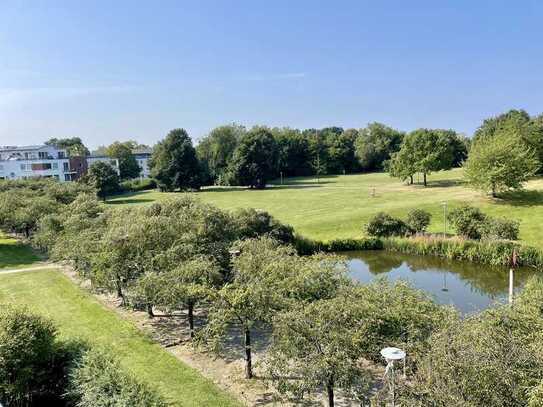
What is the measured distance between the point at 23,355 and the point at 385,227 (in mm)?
27913

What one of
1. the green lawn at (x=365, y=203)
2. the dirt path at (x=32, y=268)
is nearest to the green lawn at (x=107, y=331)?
the dirt path at (x=32, y=268)

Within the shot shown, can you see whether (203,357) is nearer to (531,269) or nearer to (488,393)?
(488,393)

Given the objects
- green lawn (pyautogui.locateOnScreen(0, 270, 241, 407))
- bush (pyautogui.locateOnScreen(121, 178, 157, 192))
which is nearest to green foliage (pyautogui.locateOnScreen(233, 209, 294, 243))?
green lawn (pyautogui.locateOnScreen(0, 270, 241, 407))

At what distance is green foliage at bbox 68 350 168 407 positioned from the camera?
28.6 feet

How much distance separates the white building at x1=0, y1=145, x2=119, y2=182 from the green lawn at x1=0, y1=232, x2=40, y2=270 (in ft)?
154

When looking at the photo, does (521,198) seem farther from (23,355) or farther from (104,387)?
(23,355)

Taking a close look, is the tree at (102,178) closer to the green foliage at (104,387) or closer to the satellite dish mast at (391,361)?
the green foliage at (104,387)

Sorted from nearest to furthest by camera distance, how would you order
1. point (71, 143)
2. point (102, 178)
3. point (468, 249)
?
point (468, 249), point (102, 178), point (71, 143)

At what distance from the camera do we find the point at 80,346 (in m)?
11.1

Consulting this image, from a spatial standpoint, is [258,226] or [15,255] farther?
[15,255]

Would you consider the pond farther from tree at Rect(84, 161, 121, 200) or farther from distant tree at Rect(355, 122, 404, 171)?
distant tree at Rect(355, 122, 404, 171)

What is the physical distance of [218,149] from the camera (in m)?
85.5

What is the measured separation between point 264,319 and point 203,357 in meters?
3.78

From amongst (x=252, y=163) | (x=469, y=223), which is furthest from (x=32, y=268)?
(x=252, y=163)
